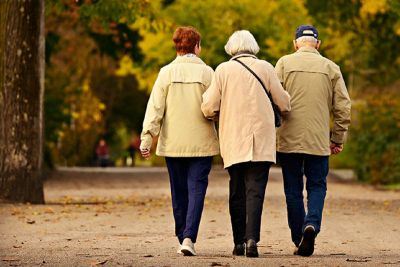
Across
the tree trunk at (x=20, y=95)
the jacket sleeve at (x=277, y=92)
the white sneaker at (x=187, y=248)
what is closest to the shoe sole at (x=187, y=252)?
the white sneaker at (x=187, y=248)

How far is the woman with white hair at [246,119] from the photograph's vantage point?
36.9 feet

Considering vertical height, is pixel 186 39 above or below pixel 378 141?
above

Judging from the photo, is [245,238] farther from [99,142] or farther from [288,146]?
[99,142]

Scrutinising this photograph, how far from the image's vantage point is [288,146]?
11602mm

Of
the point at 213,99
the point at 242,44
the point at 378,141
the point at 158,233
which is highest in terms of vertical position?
the point at 242,44

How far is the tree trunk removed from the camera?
2016 centimetres

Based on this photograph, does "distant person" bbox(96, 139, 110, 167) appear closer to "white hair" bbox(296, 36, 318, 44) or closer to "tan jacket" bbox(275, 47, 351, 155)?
"white hair" bbox(296, 36, 318, 44)

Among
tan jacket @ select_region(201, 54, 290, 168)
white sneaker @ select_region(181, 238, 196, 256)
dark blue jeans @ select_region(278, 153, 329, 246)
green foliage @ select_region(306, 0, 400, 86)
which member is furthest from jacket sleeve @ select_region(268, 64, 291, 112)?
green foliage @ select_region(306, 0, 400, 86)

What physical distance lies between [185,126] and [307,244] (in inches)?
57.0

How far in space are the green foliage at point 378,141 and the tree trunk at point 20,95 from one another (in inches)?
523

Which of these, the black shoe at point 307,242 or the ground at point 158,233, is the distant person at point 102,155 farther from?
the black shoe at point 307,242

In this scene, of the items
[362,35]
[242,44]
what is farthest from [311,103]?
[362,35]

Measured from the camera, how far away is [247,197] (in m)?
11.3

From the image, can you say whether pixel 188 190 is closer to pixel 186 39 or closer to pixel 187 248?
pixel 187 248
